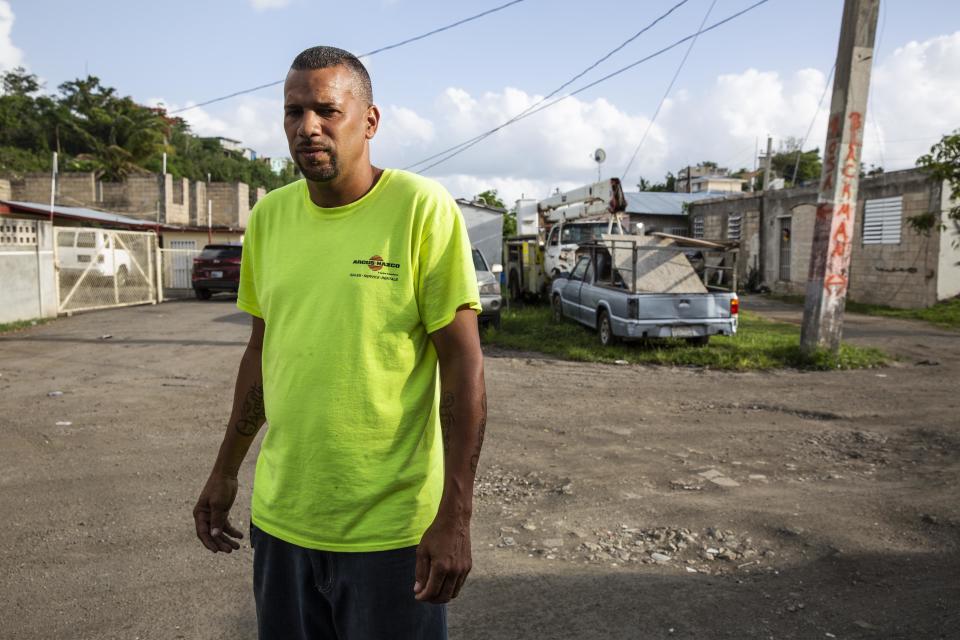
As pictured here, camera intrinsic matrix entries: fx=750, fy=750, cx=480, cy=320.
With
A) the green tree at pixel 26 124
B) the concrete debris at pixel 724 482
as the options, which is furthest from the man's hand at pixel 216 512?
the green tree at pixel 26 124

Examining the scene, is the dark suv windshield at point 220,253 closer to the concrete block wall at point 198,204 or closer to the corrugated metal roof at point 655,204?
the concrete block wall at point 198,204

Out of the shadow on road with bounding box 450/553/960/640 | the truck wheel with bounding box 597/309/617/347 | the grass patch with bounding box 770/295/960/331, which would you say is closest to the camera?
the shadow on road with bounding box 450/553/960/640

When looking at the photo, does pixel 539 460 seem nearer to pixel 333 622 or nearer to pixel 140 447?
pixel 140 447

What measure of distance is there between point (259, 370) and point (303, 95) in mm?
797

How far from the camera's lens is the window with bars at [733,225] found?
27828 millimetres

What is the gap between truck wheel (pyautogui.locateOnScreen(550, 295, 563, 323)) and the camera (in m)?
14.6

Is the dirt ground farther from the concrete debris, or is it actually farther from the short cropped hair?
the short cropped hair

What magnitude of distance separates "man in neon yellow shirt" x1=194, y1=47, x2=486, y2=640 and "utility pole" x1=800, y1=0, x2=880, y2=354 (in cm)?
943

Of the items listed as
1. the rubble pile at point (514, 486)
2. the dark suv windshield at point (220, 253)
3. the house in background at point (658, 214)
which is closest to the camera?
the rubble pile at point (514, 486)

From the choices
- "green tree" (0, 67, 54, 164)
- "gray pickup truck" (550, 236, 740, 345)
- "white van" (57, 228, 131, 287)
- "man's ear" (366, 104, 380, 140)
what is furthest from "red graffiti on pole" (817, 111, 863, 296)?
"green tree" (0, 67, 54, 164)

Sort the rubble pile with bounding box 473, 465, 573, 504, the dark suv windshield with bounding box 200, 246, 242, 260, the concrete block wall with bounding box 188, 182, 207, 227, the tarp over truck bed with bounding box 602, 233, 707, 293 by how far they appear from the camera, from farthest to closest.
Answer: the concrete block wall with bounding box 188, 182, 207, 227
the dark suv windshield with bounding box 200, 246, 242, 260
the tarp over truck bed with bounding box 602, 233, 707, 293
the rubble pile with bounding box 473, 465, 573, 504

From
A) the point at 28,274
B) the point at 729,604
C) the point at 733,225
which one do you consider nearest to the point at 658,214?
the point at 733,225

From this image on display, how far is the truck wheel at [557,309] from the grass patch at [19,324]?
1027 centimetres

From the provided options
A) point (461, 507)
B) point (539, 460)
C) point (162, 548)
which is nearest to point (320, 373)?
point (461, 507)
